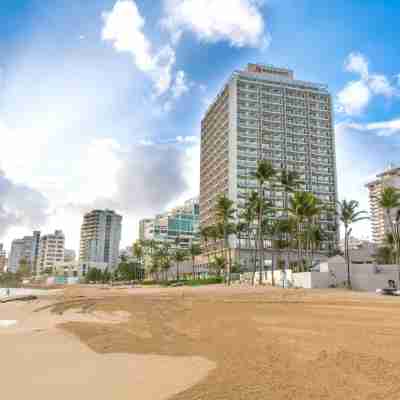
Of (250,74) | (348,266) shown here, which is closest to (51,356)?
(348,266)

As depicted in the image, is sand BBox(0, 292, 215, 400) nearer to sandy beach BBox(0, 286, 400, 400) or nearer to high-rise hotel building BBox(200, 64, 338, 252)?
sandy beach BBox(0, 286, 400, 400)

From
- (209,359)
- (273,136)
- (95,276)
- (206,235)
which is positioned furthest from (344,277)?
(95,276)

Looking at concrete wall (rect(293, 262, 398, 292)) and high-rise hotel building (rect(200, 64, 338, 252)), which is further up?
high-rise hotel building (rect(200, 64, 338, 252))

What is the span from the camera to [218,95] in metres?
136

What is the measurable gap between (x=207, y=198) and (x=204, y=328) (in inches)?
4787

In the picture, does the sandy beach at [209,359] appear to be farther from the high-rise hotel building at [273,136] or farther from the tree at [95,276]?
the tree at [95,276]

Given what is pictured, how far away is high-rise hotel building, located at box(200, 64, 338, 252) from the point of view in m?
117

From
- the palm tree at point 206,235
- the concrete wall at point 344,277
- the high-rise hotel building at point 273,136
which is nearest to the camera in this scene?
the concrete wall at point 344,277

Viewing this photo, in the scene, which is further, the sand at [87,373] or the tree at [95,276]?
the tree at [95,276]

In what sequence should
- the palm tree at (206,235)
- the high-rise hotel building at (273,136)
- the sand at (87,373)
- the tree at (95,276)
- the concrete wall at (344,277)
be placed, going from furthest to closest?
the tree at (95,276)
the high-rise hotel building at (273,136)
the palm tree at (206,235)
the concrete wall at (344,277)
the sand at (87,373)

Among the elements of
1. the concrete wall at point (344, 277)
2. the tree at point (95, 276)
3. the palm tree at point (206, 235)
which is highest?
the palm tree at point (206, 235)

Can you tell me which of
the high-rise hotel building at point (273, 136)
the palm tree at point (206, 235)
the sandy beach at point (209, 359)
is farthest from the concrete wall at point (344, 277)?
the high-rise hotel building at point (273, 136)

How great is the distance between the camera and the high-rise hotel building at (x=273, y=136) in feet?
385

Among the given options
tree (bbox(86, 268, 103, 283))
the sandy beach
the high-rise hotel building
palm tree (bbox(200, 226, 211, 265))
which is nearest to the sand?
the sandy beach
